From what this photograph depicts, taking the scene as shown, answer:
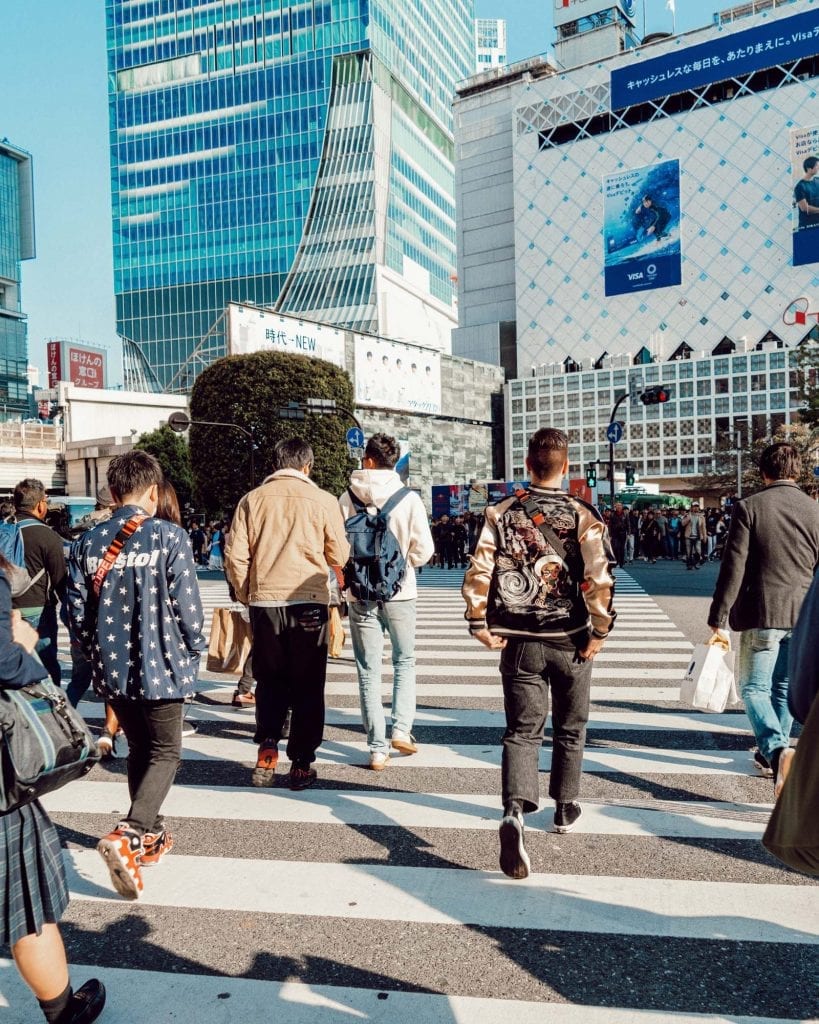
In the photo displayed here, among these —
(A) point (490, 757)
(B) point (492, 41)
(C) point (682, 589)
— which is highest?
(B) point (492, 41)

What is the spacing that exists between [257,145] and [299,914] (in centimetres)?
10094

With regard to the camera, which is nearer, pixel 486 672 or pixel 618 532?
pixel 486 672

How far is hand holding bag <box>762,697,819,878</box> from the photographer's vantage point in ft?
5.38

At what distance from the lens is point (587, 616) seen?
3.73m

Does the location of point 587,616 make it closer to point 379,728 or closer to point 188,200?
point 379,728

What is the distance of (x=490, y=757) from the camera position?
5352 millimetres

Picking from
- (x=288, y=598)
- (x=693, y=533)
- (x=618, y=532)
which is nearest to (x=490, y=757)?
(x=288, y=598)

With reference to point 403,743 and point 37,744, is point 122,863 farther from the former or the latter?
point 403,743

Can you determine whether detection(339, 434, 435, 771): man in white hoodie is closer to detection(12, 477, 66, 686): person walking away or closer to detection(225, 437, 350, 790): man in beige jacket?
detection(225, 437, 350, 790): man in beige jacket

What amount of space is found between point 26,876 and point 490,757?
349cm

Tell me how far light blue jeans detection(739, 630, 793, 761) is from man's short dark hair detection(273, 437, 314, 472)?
2.68 meters

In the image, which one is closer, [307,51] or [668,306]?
[668,306]

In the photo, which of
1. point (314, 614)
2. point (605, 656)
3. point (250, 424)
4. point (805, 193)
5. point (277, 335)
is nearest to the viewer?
point (314, 614)

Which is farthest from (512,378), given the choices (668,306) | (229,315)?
(229,315)
